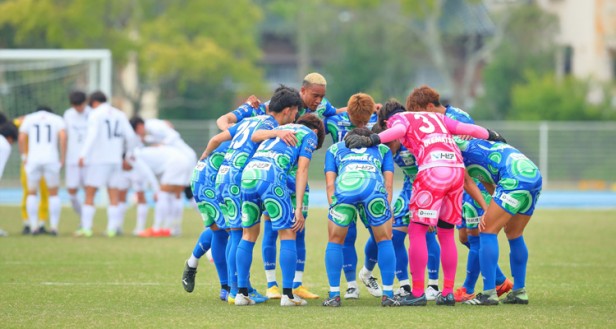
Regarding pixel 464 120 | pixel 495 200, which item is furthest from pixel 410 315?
pixel 464 120

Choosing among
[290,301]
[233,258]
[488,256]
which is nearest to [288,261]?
[290,301]

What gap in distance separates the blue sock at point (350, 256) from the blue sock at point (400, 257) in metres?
0.44

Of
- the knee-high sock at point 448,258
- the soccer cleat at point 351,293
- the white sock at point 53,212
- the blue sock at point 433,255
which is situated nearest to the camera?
the knee-high sock at point 448,258

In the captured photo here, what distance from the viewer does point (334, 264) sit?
9547 millimetres

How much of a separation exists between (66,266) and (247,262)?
3995mm

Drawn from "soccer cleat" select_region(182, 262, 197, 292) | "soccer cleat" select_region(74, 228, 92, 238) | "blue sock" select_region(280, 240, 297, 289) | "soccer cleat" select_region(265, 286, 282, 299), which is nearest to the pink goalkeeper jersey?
"blue sock" select_region(280, 240, 297, 289)

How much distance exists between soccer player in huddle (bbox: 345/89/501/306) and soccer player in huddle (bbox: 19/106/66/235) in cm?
880

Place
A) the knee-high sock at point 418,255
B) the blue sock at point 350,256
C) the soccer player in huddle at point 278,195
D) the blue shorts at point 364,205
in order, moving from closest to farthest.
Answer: the blue shorts at point 364,205 → the soccer player in huddle at point 278,195 → the knee-high sock at point 418,255 → the blue sock at point 350,256

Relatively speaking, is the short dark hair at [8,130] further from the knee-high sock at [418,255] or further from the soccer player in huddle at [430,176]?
the knee-high sock at [418,255]

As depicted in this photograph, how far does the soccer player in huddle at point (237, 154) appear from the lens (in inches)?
390

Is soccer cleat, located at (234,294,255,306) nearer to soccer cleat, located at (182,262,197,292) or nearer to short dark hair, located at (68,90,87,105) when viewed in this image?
soccer cleat, located at (182,262,197,292)

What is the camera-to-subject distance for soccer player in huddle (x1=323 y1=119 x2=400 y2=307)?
31.0ft

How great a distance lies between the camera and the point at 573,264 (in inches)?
534

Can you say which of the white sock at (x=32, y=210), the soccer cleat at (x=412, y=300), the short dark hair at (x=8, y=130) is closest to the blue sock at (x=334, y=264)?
the soccer cleat at (x=412, y=300)
